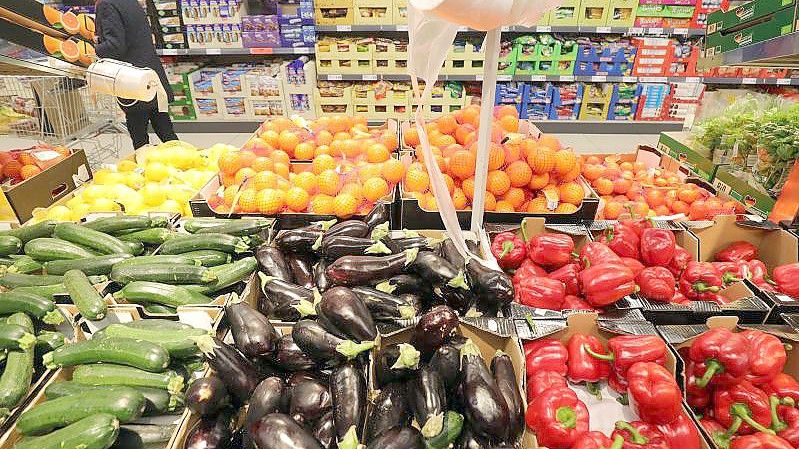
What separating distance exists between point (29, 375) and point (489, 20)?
1421 millimetres

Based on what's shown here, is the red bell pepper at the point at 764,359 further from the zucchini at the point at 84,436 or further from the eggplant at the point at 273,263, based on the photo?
the zucchini at the point at 84,436

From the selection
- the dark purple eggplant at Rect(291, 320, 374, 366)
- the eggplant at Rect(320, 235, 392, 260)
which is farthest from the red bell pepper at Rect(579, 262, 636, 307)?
the dark purple eggplant at Rect(291, 320, 374, 366)

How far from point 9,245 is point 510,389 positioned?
1.80m

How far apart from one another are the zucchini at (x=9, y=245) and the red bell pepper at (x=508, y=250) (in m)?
1.76

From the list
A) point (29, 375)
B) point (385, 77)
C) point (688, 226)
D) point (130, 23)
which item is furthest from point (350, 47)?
point (29, 375)

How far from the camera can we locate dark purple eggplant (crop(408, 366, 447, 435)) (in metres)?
0.94

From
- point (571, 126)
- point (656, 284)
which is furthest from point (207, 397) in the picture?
point (571, 126)

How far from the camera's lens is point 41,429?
3.30ft

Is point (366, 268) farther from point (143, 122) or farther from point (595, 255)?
point (143, 122)

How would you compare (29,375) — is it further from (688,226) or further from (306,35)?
(306,35)

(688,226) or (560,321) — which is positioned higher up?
(688,226)

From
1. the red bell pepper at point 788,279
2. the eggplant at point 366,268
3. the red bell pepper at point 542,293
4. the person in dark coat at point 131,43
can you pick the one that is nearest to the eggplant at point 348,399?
the eggplant at point 366,268

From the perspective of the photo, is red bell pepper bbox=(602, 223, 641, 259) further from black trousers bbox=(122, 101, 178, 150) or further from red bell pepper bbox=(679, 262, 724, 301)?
black trousers bbox=(122, 101, 178, 150)

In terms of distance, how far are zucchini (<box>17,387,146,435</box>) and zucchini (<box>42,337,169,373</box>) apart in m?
0.10
